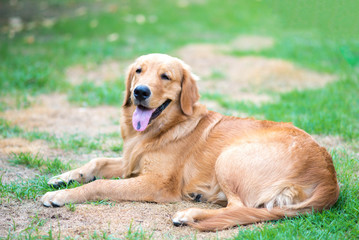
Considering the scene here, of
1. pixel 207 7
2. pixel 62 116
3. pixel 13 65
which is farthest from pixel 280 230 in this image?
pixel 207 7

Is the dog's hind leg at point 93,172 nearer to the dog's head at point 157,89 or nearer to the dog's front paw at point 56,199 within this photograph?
the dog's front paw at point 56,199

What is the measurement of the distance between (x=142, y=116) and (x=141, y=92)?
295 millimetres

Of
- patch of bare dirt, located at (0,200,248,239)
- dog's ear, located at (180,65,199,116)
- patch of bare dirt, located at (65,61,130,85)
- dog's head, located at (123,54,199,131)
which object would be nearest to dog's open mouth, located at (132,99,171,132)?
dog's head, located at (123,54,199,131)

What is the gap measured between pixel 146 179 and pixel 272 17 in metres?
14.7

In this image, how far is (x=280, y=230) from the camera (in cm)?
338

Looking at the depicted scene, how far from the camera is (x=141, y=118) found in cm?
420

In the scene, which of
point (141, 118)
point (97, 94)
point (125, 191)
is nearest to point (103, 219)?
point (125, 191)

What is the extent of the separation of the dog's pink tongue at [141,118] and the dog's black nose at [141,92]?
192mm

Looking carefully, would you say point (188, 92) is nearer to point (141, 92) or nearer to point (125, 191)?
point (141, 92)

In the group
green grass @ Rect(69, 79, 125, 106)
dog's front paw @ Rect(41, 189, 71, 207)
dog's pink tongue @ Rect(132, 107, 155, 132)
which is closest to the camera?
dog's front paw @ Rect(41, 189, 71, 207)

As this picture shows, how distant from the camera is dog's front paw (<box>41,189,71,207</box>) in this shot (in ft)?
12.3

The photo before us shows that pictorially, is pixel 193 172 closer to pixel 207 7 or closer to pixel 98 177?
pixel 98 177

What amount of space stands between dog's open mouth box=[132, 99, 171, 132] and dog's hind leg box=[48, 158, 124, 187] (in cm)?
63

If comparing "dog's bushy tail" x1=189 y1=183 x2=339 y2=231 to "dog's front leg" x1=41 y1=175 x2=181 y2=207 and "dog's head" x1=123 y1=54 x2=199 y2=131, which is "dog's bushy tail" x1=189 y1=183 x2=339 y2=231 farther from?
"dog's head" x1=123 y1=54 x2=199 y2=131
